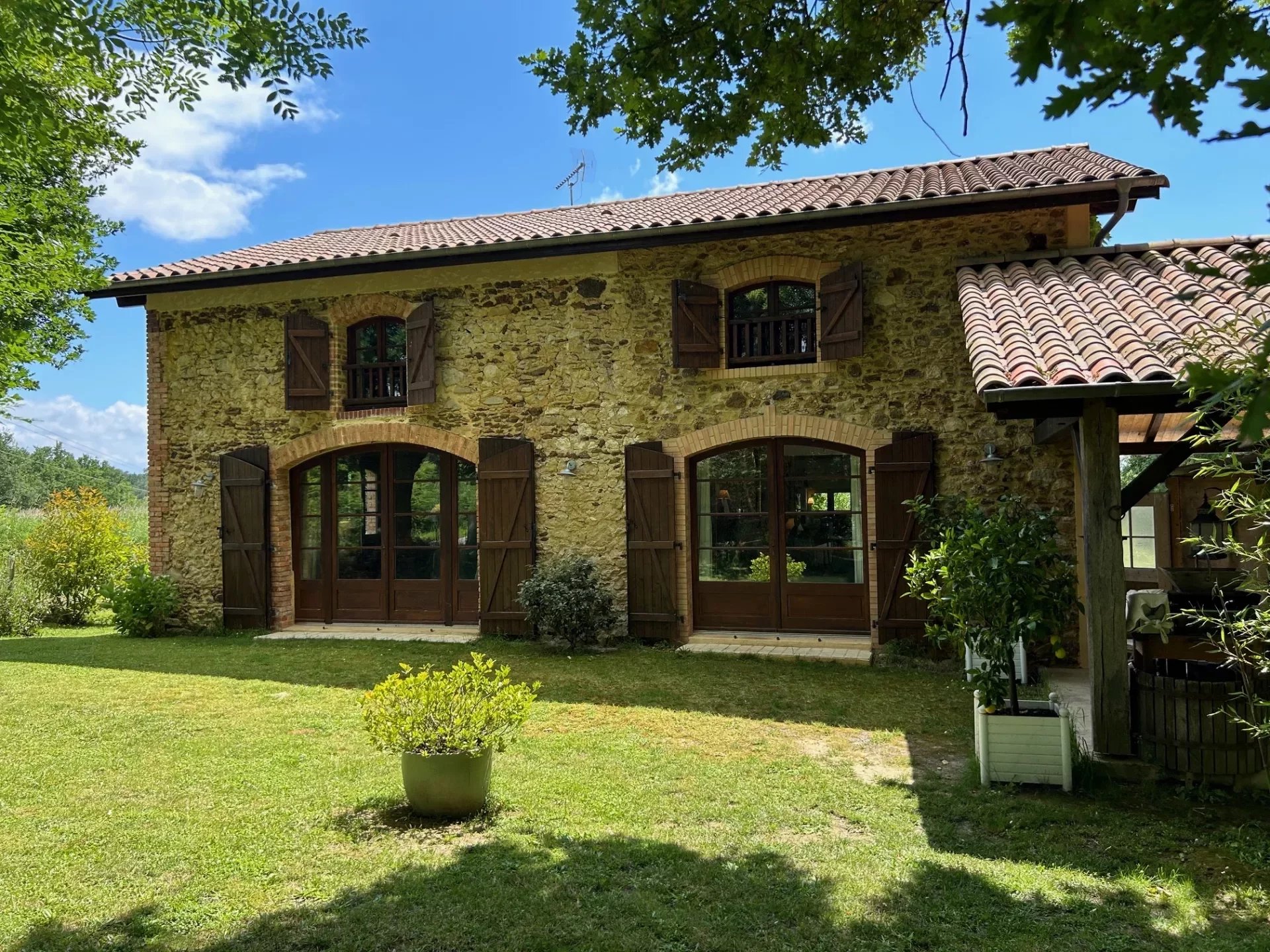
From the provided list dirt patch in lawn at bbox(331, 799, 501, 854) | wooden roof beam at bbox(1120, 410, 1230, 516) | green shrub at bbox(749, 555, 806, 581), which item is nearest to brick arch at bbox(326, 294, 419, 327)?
green shrub at bbox(749, 555, 806, 581)

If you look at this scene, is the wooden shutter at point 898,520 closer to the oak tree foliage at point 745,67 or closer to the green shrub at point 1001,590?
the green shrub at point 1001,590

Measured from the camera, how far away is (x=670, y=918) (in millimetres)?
3146

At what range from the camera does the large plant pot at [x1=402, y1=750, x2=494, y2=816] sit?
4.16 meters

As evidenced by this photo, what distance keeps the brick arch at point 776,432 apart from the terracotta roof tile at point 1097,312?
1943mm

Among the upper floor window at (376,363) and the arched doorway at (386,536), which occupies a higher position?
the upper floor window at (376,363)

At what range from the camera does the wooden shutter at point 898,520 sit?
835 cm

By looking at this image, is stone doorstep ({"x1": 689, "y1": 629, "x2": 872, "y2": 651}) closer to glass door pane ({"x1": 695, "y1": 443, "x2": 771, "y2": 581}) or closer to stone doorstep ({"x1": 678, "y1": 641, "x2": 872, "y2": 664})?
stone doorstep ({"x1": 678, "y1": 641, "x2": 872, "y2": 664})

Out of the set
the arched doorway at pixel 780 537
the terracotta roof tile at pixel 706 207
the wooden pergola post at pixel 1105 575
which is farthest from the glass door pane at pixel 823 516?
the wooden pergola post at pixel 1105 575

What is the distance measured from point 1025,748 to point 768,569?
4801 millimetres

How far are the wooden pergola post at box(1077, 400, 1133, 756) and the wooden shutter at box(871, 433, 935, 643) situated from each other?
367cm

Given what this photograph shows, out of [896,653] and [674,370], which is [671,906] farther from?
[674,370]

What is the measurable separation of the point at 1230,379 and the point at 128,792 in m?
5.55

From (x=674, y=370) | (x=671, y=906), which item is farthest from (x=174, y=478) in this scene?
(x=671, y=906)

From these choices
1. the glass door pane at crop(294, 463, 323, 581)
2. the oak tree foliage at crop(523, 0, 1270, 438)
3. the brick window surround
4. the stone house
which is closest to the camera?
the oak tree foliage at crop(523, 0, 1270, 438)
